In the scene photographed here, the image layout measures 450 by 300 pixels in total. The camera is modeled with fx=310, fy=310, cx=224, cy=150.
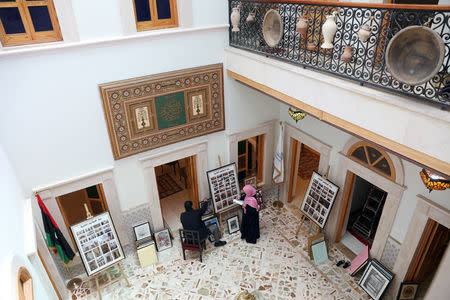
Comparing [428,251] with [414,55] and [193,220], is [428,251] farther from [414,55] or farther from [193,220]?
[193,220]

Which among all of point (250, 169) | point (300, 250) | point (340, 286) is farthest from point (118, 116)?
point (340, 286)

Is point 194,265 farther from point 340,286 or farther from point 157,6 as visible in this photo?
point 157,6

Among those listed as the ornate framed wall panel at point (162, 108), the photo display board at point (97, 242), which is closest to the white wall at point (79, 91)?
the ornate framed wall panel at point (162, 108)

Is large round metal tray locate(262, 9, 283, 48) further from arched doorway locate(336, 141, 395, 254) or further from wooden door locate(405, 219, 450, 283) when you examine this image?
wooden door locate(405, 219, 450, 283)

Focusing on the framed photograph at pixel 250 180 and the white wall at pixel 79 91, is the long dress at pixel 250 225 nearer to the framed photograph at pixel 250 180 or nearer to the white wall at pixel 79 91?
the framed photograph at pixel 250 180

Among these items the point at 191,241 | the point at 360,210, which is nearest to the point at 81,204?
the point at 191,241

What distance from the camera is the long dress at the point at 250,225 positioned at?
7.12 meters

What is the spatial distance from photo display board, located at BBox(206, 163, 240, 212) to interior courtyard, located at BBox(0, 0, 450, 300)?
0.10ft

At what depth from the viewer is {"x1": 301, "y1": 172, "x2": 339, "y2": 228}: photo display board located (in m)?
6.74

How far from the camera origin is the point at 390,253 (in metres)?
5.93

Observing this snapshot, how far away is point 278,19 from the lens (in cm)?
488

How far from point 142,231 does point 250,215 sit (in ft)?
8.14

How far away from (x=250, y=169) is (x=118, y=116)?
4307 millimetres

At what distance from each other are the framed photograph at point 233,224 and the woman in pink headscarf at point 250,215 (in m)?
0.41
